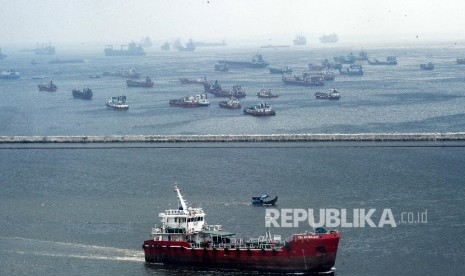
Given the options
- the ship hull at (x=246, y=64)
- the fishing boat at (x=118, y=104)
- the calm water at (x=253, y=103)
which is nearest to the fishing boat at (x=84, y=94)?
the calm water at (x=253, y=103)

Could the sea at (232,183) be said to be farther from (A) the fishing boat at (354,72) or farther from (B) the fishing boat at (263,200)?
(A) the fishing boat at (354,72)

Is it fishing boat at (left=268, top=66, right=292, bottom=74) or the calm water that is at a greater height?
the calm water

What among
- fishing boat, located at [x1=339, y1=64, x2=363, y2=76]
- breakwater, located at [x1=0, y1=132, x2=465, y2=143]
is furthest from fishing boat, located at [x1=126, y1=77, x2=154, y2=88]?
breakwater, located at [x1=0, y1=132, x2=465, y2=143]

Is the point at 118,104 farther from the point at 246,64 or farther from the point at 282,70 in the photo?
the point at 246,64

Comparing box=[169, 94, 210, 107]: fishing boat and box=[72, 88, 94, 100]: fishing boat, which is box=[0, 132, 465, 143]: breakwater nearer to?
box=[169, 94, 210, 107]: fishing boat

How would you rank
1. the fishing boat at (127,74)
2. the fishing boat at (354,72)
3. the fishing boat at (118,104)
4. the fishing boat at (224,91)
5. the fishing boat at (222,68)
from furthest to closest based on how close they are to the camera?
the fishing boat at (222,68), the fishing boat at (127,74), the fishing boat at (354,72), the fishing boat at (224,91), the fishing boat at (118,104)

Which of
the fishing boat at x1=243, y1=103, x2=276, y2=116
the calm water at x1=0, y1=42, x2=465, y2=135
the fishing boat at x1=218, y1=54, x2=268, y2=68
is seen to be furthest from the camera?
the fishing boat at x1=218, y1=54, x2=268, y2=68
